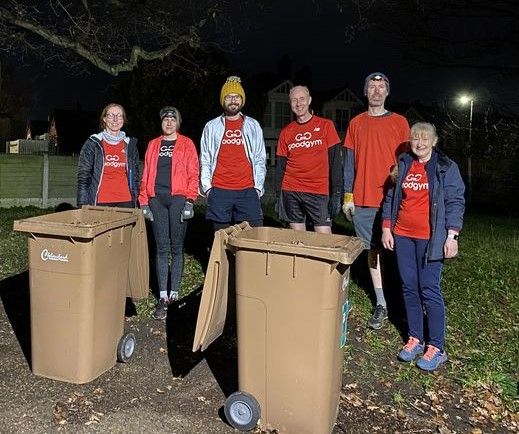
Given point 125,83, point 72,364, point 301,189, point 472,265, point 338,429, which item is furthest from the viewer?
point 125,83

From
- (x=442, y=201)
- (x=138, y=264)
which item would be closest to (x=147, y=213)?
(x=138, y=264)

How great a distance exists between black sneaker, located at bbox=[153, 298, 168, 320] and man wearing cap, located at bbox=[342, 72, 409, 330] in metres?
1.96

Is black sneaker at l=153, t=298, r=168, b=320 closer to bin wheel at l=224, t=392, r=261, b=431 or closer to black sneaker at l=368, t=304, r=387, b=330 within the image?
black sneaker at l=368, t=304, r=387, b=330

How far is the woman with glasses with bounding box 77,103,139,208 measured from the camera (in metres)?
5.29

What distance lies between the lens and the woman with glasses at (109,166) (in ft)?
17.4

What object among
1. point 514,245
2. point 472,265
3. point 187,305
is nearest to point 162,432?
point 187,305

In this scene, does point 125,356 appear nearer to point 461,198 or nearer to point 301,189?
point 301,189

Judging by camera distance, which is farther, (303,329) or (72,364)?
(72,364)

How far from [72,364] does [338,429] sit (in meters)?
1.89

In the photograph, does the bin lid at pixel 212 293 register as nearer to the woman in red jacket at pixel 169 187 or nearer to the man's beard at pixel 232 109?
the woman in red jacket at pixel 169 187

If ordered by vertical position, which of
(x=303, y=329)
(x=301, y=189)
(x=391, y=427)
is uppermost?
(x=301, y=189)

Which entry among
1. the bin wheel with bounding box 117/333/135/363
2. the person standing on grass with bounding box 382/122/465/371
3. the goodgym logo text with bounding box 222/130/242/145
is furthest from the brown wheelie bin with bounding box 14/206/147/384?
the person standing on grass with bounding box 382/122/465/371

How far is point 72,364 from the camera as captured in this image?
3.97 metres

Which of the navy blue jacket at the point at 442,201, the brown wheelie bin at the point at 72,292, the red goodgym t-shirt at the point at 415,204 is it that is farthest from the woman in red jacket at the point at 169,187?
the navy blue jacket at the point at 442,201
